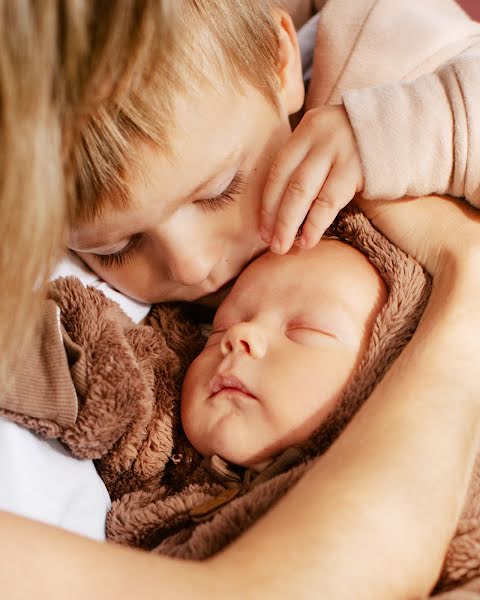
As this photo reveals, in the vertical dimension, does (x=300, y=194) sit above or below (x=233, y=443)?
above

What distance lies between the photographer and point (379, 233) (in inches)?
35.7

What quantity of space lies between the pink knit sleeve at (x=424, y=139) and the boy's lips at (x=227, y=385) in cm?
28

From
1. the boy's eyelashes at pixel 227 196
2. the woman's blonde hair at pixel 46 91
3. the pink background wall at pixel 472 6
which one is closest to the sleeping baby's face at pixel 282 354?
the boy's eyelashes at pixel 227 196

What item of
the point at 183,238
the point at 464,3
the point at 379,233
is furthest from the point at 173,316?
the point at 464,3

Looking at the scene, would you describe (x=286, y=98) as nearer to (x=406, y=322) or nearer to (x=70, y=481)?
(x=406, y=322)

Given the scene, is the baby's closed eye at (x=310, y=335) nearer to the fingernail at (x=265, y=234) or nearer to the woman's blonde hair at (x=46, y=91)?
the fingernail at (x=265, y=234)

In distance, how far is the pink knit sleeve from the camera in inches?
32.9

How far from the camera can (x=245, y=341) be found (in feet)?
2.72

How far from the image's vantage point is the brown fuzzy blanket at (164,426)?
0.71 metres

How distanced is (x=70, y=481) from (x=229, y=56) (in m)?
0.53

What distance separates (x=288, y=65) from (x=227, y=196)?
0.23 meters

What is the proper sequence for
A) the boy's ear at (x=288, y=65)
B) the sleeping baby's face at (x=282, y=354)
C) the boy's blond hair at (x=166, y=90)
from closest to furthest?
the boy's blond hair at (x=166, y=90) < the sleeping baby's face at (x=282, y=354) < the boy's ear at (x=288, y=65)

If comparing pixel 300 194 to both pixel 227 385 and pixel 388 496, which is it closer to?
pixel 227 385

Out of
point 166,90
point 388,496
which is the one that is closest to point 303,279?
point 166,90
